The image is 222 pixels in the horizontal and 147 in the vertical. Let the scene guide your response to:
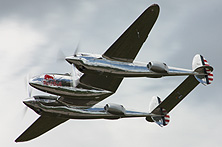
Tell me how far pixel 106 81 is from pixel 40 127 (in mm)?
11903

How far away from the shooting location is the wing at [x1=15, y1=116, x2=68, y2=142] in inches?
2411

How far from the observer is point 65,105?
56750mm

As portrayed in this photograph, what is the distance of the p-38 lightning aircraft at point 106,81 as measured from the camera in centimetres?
5016

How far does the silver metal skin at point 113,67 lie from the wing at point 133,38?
77 cm

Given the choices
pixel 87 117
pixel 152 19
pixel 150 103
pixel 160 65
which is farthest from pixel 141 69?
pixel 150 103

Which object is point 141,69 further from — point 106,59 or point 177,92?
point 177,92

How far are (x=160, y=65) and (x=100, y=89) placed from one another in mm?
7490

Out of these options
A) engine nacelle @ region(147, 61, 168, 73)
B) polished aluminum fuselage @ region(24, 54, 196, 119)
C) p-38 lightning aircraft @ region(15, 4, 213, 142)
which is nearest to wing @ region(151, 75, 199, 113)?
p-38 lightning aircraft @ region(15, 4, 213, 142)

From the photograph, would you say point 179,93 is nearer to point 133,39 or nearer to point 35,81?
point 133,39

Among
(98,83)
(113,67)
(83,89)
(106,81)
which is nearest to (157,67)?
(113,67)

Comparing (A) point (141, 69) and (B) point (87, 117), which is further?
(B) point (87, 117)

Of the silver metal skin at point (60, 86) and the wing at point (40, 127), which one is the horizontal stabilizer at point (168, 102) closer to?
the silver metal skin at point (60, 86)

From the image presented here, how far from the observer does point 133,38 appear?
50938mm

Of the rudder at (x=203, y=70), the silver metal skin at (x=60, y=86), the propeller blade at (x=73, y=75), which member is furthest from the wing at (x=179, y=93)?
the propeller blade at (x=73, y=75)
